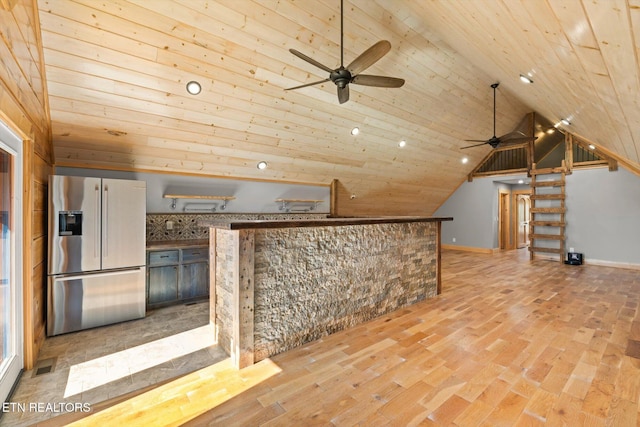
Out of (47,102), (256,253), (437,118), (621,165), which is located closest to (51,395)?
(256,253)

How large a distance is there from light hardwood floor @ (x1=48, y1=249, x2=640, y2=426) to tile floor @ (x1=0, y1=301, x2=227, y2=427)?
27cm

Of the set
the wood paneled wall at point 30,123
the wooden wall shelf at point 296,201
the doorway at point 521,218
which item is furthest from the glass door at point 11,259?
the doorway at point 521,218

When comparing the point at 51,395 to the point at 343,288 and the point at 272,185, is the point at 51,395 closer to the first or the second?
the point at 343,288

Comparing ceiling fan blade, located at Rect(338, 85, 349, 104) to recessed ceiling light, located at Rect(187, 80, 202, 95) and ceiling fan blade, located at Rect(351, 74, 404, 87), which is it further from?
recessed ceiling light, located at Rect(187, 80, 202, 95)

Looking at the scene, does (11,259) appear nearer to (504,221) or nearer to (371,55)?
(371,55)

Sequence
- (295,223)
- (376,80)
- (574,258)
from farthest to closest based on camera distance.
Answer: (574,258)
(376,80)
(295,223)

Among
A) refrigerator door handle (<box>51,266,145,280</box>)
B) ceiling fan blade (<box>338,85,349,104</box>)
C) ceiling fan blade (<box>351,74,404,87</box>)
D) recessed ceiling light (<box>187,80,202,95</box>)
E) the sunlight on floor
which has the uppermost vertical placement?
recessed ceiling light (<box>187,80,202,95</box>)

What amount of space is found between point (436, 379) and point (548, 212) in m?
7.51

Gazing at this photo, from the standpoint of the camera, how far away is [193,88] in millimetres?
3326

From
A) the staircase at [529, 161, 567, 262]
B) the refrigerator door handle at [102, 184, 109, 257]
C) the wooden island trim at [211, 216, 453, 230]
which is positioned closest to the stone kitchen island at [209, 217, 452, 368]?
the wooden island trim at [211, 216, 453, 230]

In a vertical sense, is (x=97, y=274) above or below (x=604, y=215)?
below

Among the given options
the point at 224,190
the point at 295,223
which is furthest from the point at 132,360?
the point at 224,190

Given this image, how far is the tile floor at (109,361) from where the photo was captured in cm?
204

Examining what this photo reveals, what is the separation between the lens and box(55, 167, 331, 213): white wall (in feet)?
14.1
